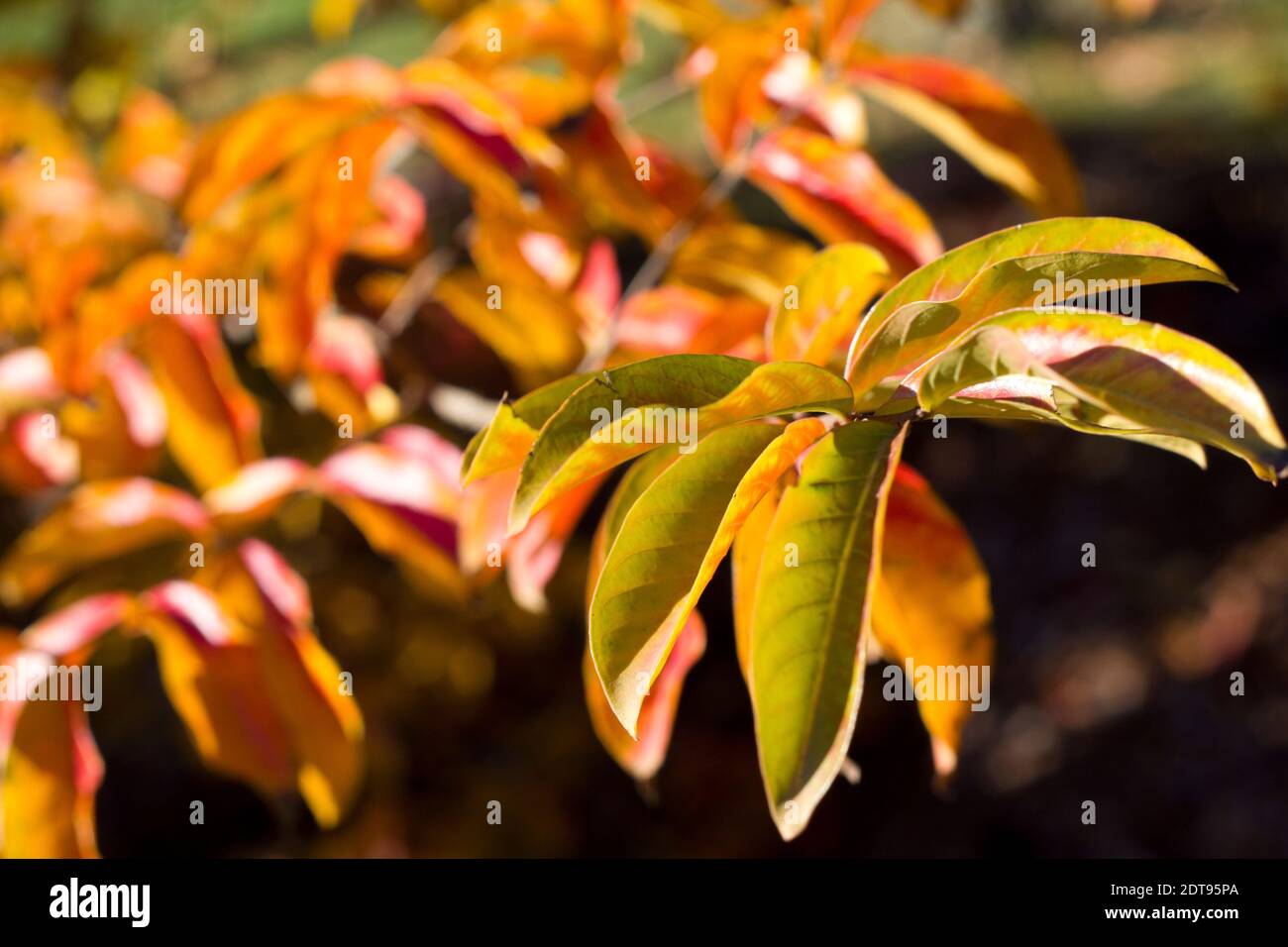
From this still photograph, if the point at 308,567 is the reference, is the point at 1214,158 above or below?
above

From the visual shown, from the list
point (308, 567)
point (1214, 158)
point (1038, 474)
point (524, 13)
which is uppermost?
point (1214, 158)

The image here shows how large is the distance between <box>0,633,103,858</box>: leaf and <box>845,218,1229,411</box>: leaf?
0.79 m

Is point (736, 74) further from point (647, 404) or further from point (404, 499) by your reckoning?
point (647, 404)

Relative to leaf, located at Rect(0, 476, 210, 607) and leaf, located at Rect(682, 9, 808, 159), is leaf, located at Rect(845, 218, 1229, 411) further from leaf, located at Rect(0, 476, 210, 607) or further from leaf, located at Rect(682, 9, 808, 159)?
leaf, located at Rect(0, 476, 210, 607)

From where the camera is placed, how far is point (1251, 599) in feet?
9.77

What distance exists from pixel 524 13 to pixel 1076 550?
8.03ft

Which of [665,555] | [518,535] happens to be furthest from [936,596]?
[518,535]

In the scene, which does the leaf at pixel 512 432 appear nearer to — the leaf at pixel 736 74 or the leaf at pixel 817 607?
the leaf at pixel 817 607

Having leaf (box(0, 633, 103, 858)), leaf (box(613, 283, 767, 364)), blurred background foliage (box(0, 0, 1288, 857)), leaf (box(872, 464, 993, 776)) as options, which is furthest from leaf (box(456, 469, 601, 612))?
blurred background foliage (box(0, 0, 1288, 857))

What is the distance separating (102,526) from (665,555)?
0.77 meters

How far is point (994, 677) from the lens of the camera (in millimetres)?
2979

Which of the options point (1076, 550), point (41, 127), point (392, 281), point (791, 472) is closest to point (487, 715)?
point (392, 281)

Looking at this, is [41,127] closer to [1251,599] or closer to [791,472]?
[791,472]

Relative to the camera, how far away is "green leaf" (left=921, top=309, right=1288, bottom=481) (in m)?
0.56
